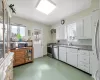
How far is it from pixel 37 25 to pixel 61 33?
77.8 inches

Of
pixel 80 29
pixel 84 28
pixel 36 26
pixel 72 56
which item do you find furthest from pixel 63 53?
pixel 36 26

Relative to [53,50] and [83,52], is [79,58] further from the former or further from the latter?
[53,50]

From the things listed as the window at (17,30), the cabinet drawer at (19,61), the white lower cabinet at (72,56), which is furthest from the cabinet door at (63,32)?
the cabinet drawer at (19,61)

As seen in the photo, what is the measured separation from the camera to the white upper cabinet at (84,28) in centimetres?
283

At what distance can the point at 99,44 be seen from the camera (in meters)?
1.51

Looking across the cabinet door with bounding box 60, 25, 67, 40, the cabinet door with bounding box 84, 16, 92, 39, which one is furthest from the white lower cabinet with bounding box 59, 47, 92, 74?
the cabinet door with bounding box 60, 25, 67, 40

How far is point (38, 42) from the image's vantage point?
18.3ft

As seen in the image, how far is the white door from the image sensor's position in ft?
17.5

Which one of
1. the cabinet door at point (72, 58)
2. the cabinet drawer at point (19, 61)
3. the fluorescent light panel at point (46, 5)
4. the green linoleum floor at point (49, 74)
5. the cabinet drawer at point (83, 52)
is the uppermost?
the fluorescent light panel at point (46, 5)

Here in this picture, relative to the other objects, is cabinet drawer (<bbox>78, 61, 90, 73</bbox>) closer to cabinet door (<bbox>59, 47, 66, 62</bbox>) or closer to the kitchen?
the kitchen

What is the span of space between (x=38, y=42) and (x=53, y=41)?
134 cm

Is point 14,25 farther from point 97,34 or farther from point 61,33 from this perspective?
point 97,34

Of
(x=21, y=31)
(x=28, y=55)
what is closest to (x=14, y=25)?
(x=21, y=31)

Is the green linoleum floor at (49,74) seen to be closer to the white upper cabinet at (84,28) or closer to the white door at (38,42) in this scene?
the white upper cabinet at (84,28)
